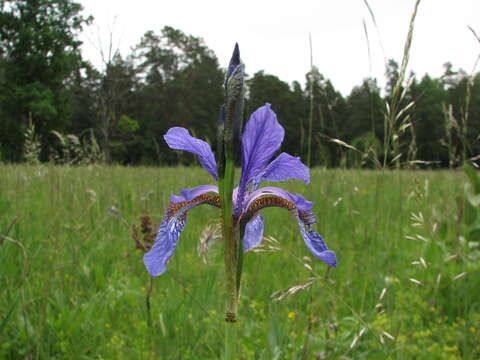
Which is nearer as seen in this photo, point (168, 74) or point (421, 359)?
point (421, 359)

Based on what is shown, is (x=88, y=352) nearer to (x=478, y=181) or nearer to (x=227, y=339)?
(x=227, y=339)

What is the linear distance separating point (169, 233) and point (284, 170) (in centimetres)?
33

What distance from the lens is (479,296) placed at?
2.36 metres

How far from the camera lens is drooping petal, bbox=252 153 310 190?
0.96 m

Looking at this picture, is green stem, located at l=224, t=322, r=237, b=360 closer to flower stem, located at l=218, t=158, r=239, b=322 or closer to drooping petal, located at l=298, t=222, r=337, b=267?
flower stem, located at l=218, t=158, r=239, b=322

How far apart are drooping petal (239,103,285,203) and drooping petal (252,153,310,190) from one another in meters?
0.06

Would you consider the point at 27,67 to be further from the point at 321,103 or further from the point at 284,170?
the point at 284,170

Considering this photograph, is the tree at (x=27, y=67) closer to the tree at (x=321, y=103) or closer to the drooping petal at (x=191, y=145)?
the tree at (x=321, y=103)

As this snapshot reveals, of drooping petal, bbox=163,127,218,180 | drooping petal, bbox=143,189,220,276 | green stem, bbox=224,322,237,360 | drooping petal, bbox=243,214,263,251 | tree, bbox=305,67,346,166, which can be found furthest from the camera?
tree, bbox=305,67,346,166

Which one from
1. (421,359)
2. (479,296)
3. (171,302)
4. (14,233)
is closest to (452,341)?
(421,359)

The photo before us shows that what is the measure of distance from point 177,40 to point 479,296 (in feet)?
136

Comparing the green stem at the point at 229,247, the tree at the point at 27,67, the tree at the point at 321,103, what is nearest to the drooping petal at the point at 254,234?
the green stem at the point at 229,247

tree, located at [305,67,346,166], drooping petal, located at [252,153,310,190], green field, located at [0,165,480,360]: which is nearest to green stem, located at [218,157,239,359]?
drooping petal, located at [252,153,310,190]

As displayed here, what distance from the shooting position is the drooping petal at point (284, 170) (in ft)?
3.14
